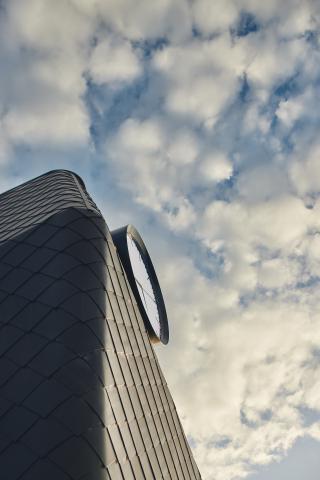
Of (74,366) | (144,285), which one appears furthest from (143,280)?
(74,366)

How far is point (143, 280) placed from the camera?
3112cm

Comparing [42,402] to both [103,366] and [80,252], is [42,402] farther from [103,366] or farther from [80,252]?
[80,252]

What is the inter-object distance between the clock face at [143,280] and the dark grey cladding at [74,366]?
5409 millimetres

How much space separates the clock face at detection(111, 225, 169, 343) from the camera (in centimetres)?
2714

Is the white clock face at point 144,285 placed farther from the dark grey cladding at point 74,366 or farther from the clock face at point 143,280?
the dark grey cladding at point 74,366

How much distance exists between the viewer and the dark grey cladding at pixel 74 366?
1202 cm

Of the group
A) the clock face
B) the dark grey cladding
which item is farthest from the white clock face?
the dark grey cladding

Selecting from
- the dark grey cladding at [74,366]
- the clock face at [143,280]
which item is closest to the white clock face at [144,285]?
the clock face at [143,280]

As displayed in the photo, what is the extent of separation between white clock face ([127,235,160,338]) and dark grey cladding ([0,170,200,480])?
21.3ft

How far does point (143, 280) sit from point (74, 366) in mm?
17647

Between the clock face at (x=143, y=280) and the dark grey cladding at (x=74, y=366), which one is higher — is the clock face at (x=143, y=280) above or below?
above

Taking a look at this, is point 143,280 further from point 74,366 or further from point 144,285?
point 74,366

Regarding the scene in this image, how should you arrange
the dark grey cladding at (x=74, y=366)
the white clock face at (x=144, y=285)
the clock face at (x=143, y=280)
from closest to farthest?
the dark grey cladding at (x=74, y=366) → the clock face at (x=143, y=280) → the white clock face at (x=144, y=285)

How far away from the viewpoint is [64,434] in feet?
39.5
